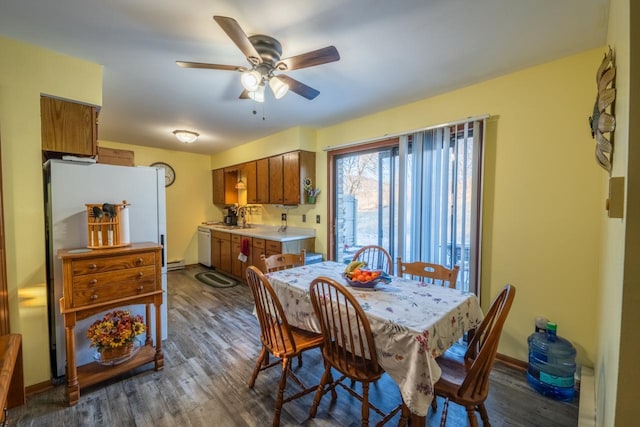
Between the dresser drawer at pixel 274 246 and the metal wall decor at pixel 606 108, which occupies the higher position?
the metal wall decor at pixel 606 108

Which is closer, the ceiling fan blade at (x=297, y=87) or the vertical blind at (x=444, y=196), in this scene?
the ceiling fan blade at (x=297, y=87)

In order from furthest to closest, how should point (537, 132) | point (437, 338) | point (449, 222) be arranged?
point (449, 222)
point (537, 132)
point (437, 338)

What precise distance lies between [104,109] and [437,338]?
4.04 metres

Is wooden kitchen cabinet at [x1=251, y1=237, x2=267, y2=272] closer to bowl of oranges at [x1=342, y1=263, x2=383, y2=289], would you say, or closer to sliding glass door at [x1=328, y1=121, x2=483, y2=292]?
sliding glass door at [x1=328, y1=121, x2=483, y2=292]

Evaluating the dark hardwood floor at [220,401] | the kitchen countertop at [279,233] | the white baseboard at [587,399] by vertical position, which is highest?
the kitchen countertop at [279,233]

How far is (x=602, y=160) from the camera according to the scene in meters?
1.33

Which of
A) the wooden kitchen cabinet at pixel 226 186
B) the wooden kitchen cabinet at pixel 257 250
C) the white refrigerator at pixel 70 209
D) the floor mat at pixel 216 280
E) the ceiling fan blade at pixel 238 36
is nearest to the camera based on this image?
the ceiling fan blade at pixel 238 36

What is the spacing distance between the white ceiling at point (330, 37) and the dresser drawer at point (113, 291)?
1718mm

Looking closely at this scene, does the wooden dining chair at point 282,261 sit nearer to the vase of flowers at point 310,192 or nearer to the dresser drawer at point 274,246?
the dresser drawer at point 274,246

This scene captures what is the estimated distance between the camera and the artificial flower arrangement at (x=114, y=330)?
196 centimetres

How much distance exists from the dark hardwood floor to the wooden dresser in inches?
4.6

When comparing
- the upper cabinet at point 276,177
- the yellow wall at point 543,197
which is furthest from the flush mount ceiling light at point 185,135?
the yellow wall at point 543,197

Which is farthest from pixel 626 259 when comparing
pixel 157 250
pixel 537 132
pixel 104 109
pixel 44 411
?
pixel 104 109

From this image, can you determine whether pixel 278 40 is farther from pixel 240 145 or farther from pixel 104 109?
pixel 240 145
